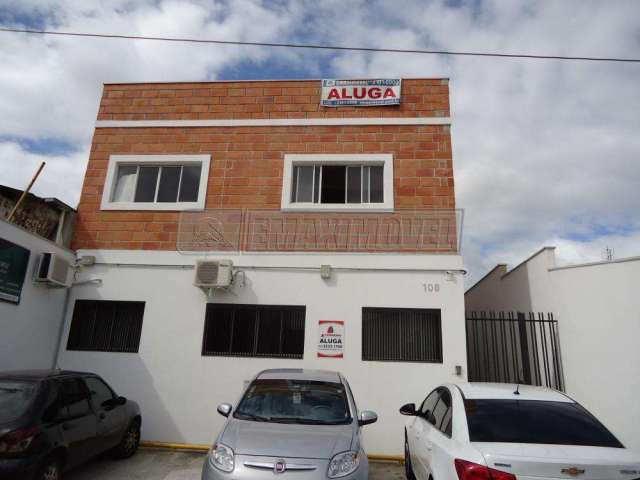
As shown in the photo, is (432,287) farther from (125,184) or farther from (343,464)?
(125,184)

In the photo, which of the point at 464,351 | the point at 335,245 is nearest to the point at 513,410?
the point at 464,351

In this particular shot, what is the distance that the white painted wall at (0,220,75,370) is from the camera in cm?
725

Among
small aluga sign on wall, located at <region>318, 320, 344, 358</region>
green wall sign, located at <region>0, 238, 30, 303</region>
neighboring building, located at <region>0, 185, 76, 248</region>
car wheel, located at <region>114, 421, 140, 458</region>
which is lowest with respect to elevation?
car wheel, located at <region>114, 421, 140, 458</region>

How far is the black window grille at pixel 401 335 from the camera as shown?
311 inches

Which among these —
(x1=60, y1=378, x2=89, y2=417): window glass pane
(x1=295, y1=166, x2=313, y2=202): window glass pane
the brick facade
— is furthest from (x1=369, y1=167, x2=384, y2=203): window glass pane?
(x1=60, y1=378, x2=89, y2=417): window glass pane

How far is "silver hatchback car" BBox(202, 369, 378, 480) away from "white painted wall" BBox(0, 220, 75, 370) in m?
4.42

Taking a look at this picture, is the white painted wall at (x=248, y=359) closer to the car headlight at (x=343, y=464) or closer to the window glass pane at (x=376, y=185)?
the window glass pane at (x=376, y=185)

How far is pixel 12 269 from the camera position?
7.32 metres

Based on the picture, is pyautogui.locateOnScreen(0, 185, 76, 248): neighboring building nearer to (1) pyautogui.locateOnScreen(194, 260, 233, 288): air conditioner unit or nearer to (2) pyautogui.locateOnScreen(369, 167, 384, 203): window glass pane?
(1) pyautogui.locateOnScreen(194, 260, 233, 288): air conditioner unit

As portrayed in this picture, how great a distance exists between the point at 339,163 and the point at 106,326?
561cm

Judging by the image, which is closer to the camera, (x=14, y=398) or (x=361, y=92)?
(x=14, y=398)

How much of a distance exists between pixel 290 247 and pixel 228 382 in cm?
272

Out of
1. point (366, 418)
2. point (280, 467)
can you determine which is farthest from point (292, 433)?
point (366, 418)

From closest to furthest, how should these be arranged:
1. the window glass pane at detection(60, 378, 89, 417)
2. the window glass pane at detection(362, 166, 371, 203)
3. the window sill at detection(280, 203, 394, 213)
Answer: the window glass pane at detection(60, 378, 89, 417) < the window sill at detection(280, 203, 394, 213) < the window glass pane at detection(362, 166, 371, 203)
